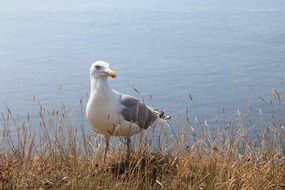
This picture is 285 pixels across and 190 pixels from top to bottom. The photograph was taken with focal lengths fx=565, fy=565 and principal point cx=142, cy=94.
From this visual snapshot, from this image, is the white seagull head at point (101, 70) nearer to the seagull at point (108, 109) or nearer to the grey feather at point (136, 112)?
the seagull at point (108, 109)

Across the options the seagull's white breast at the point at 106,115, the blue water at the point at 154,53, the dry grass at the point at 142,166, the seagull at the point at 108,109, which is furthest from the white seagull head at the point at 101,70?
the blue water at the point at 154,53

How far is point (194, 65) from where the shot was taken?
491 inches

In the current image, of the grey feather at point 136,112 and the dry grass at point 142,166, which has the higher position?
the grey feather at point 136,112

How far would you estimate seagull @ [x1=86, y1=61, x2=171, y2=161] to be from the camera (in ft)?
15.8

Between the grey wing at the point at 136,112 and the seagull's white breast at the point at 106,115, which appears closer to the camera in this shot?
the seagull's white breast at the point at 106,115

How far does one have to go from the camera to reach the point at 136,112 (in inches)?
196

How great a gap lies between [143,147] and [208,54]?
350 inches

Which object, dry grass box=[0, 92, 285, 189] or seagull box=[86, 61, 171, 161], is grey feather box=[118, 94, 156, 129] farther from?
dry grass box=[0, 92, 285, 189]

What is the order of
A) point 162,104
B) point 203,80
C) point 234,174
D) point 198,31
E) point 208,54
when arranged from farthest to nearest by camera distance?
point 198,31, point 208,54, point 203,80, point 162,104, point 234,174

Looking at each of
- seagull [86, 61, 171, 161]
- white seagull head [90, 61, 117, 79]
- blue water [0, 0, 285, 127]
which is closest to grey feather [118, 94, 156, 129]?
seagull [86, 61, 171, 161]

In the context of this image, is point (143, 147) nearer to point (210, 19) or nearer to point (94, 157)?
point (94, 157)

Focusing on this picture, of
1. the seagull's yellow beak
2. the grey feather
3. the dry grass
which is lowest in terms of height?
the dry grass

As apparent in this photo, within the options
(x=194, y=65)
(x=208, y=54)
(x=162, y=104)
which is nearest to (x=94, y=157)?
(x=162, y=104)

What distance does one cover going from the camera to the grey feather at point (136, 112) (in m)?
4.96
